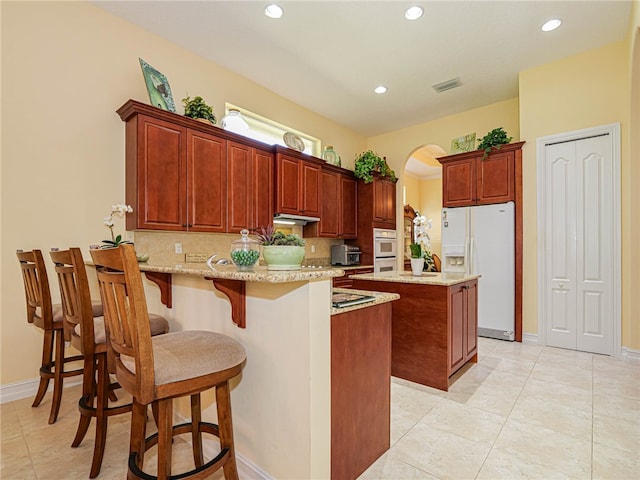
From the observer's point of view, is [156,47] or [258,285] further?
[156,47]

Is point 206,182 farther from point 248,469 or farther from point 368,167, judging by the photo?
point 368,167

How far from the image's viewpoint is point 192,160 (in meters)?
3.13

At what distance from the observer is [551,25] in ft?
10.1

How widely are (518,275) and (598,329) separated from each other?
0.92 metres

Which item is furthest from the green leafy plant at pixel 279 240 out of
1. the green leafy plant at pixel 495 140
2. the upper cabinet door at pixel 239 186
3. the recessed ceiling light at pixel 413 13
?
the green leafy plant at pixel 495 140

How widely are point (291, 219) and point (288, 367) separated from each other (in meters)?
3.08

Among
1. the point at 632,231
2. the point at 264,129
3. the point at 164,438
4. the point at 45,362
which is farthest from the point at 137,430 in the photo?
the point at 632,231

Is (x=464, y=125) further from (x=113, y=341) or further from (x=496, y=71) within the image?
(x=113, y=341)

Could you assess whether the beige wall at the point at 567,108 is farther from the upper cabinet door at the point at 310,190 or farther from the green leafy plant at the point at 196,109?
the green leafy plant at the point at 196,109

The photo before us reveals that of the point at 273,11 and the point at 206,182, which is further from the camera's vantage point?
the point at 206,182

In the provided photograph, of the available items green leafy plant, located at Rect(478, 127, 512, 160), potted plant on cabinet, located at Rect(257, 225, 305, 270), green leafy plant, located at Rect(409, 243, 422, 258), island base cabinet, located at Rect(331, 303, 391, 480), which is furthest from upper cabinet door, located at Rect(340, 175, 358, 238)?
potted plant on cabinet, located at Rect(257, 225, 305, 270)

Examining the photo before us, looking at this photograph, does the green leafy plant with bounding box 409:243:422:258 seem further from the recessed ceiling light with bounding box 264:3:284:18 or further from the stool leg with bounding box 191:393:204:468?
the recessed ceiling light with bounding box 264:3:284:18

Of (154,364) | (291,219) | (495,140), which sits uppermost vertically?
(495,140)

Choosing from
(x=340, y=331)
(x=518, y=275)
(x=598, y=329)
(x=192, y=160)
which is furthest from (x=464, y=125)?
(x=340, y=331)
